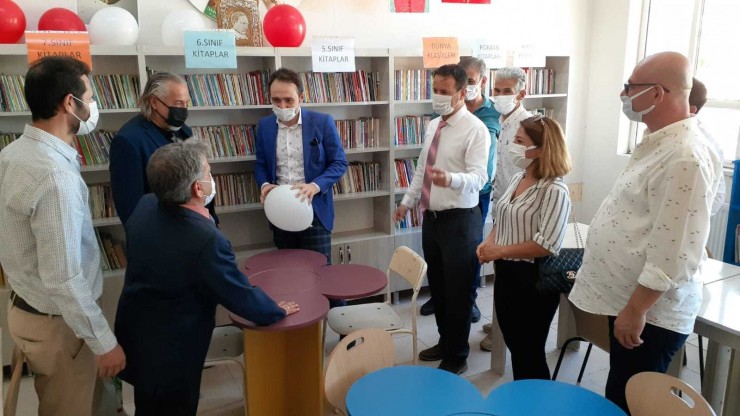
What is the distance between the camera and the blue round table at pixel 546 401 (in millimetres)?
1578

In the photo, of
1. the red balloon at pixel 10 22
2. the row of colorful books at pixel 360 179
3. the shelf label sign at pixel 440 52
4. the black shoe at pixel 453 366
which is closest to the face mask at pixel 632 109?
the black shoe at pixel 453 366

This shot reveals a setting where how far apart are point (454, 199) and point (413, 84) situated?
5.36 feet

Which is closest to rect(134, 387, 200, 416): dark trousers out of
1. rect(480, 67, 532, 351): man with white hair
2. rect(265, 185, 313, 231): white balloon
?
rect(265, 185, 313, 231): white balloon

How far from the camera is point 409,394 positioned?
5.51 feet

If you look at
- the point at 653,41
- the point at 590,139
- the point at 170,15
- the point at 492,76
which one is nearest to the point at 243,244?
the point at 170,15

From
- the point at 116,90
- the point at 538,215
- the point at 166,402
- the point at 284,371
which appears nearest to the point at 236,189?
the point at 116,90

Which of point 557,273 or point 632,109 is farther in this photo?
point 557,273

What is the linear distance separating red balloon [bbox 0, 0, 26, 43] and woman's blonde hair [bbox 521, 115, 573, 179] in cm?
287

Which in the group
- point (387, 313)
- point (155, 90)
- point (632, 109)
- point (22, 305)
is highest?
point (155, 90)

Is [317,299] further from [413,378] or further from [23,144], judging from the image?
[23,144]

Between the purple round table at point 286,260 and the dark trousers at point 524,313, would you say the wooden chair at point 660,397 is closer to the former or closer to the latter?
the dark trousers at point 524,313

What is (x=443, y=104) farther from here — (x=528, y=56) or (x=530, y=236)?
(x=528, y=56)

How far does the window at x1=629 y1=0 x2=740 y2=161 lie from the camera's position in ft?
14.2

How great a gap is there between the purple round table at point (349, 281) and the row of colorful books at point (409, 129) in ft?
5.65
